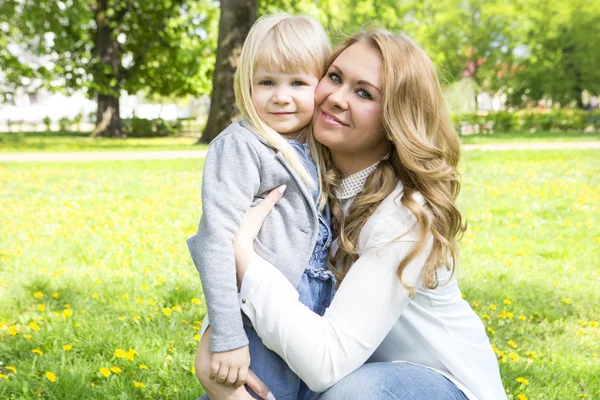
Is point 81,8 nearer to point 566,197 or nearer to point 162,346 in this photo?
point 566,197

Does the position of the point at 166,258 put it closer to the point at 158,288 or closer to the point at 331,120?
the point at 158,288

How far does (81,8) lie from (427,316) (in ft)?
52.5

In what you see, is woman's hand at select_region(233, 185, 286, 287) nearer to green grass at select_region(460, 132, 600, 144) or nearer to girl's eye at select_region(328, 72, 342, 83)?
girl's eye at select_region(328, 72, 342, 83)

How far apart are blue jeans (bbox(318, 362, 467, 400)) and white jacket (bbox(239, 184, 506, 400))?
0.12ft

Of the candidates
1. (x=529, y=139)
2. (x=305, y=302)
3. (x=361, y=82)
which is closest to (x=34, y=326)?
(x=305, y=302)

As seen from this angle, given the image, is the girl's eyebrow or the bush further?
the bush

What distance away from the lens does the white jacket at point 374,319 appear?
200cm

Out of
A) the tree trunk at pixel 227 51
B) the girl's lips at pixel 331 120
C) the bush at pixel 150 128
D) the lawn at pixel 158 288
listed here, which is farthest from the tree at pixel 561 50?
the girl's lips at pixel 331 120

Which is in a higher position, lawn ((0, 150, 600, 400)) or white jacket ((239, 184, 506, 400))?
white jacket ((239, 184, 506, 400))

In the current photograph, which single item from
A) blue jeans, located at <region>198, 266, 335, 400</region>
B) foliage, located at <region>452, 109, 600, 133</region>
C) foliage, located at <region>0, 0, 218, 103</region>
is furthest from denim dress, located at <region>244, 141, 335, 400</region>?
foliage, located at <region>452, 109, 600, 133</region>

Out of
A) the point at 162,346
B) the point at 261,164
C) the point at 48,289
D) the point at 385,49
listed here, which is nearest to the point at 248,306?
the point at 261,164

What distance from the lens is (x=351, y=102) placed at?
229 centimetres

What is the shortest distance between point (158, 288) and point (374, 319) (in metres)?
2.56

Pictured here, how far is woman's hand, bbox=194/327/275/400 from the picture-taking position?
204cm
